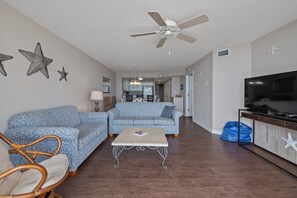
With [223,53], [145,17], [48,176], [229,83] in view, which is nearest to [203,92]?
[229,83]

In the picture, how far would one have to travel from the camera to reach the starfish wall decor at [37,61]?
2311mm

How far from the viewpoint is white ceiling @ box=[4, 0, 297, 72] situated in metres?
1.94

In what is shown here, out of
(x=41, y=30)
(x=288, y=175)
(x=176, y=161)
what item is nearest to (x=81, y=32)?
(x=41, y=30)

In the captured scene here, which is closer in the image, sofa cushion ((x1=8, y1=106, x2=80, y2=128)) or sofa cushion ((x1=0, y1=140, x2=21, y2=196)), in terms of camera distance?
sofa cushion ((x1=0, y1=140, x2=21, y2=196))

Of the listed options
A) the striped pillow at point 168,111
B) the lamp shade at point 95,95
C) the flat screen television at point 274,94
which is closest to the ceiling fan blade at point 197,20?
the flat screen television at point 274,94

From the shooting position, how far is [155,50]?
400cm

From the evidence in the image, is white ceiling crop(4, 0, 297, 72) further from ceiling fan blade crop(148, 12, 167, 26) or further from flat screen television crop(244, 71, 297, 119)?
flat screen television crop(244, 71, 297, 119)

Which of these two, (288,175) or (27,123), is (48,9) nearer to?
(27,123)

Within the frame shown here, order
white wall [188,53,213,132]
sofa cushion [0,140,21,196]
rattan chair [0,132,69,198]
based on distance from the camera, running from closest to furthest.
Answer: rattan chair [0,132,69,198] < sofa cushion [0,140,21,196] < white wall [188,53,213,132]

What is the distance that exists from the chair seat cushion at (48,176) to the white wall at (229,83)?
3.82 metres

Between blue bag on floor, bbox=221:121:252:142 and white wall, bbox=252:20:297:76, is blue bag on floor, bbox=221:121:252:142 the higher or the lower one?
the lower one

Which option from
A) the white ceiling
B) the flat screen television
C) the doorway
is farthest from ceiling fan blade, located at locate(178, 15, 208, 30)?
the doorway

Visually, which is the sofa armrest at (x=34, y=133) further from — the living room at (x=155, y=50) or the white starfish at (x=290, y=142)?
the white starfish at (x=290, y=142)

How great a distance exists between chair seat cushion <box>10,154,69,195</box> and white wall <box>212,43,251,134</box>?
150 inches
